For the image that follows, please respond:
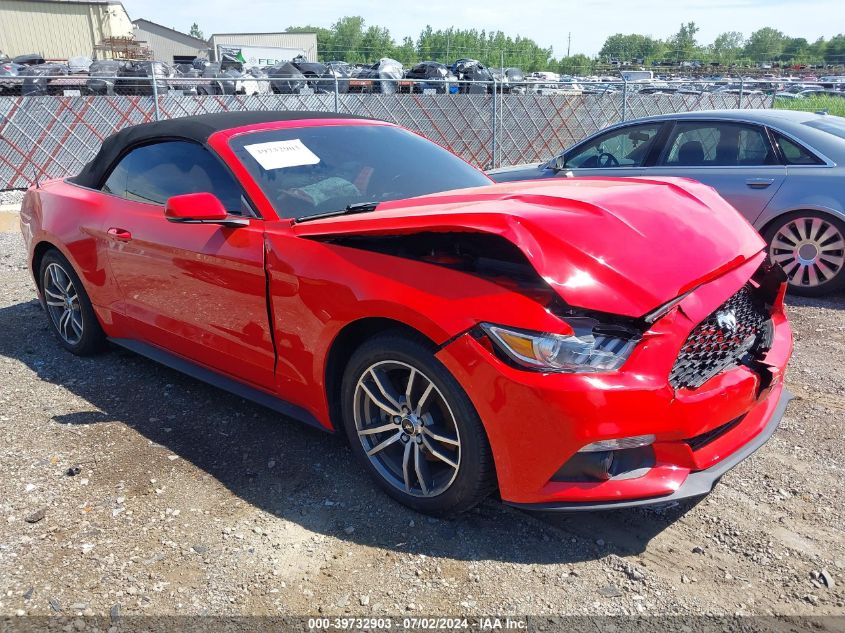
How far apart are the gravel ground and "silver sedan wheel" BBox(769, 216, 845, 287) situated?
230 centimetres

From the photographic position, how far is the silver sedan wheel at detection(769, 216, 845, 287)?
226 inches

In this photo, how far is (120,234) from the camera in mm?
4074

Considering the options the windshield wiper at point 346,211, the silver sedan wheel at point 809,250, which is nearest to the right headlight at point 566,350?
the windshield wiper at point 346,211

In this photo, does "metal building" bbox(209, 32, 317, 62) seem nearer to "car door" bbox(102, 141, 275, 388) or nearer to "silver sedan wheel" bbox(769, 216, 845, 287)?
"silver sedan wheel" bbox(769, 216, 845, 287)

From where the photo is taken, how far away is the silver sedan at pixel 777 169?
5746 mm

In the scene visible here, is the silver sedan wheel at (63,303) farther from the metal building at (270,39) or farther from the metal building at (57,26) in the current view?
the metal building at (270,39)

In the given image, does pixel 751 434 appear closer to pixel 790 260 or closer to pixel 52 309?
pixel 790 260

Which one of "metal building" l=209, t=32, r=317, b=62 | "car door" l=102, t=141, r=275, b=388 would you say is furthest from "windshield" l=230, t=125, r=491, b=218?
"metal building" l=209, t=32, r=317, b=62

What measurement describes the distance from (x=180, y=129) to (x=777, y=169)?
479 centimetres

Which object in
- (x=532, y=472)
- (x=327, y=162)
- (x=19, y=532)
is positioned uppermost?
(x=327, y=162)

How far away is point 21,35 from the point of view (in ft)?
138

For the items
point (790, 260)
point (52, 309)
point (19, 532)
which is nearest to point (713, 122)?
point (790, 260)

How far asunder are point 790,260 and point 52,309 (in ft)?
19.0

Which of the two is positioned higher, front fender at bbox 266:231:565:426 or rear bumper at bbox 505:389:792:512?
front fender at bbox 266:231:565:426
